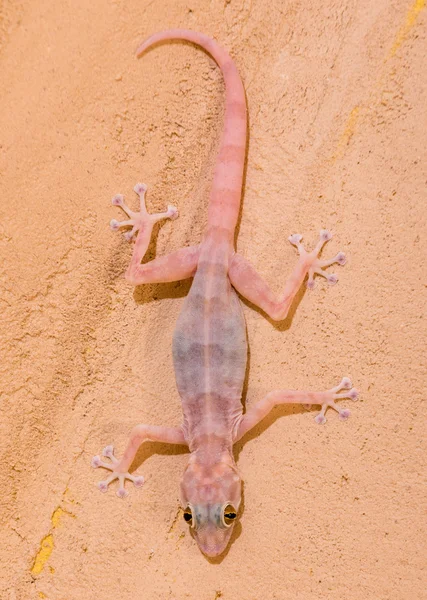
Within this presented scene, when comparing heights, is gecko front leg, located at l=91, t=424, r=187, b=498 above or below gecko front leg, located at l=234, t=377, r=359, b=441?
below

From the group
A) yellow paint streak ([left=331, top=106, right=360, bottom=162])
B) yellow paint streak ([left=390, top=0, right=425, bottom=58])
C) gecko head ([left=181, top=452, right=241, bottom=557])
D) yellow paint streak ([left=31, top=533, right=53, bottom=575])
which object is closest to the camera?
gecko head ([left=181, top=452, right=241, bottom=557])

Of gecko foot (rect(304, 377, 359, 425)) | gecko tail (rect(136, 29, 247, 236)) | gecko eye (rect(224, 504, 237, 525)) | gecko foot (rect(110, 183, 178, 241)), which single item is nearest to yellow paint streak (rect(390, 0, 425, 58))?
gecko tail (rect(136, 29, 247, 236))

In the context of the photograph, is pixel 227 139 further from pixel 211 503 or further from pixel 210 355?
pixel 211 503

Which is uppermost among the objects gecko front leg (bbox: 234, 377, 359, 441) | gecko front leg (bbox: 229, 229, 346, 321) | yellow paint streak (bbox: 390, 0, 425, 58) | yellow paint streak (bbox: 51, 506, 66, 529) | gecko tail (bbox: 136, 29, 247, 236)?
yellow paint streak (bbox: 390, 0, 425, 58)

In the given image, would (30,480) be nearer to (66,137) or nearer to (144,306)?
(144,306)

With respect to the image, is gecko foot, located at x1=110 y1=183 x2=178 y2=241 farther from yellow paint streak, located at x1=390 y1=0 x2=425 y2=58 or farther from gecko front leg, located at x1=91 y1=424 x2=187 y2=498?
yellow paint streak, located at x1=390 y1=0 x2=425 y2=58

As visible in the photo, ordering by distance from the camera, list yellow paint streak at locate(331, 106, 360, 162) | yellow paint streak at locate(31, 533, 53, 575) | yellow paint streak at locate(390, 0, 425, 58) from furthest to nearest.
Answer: yellow paint streak at locate(31, 533, 53, 575) < yellow paint streak at locate(331, 106, 360, 162) < yellow paint streak at locate(390, 0, 425, 58)
